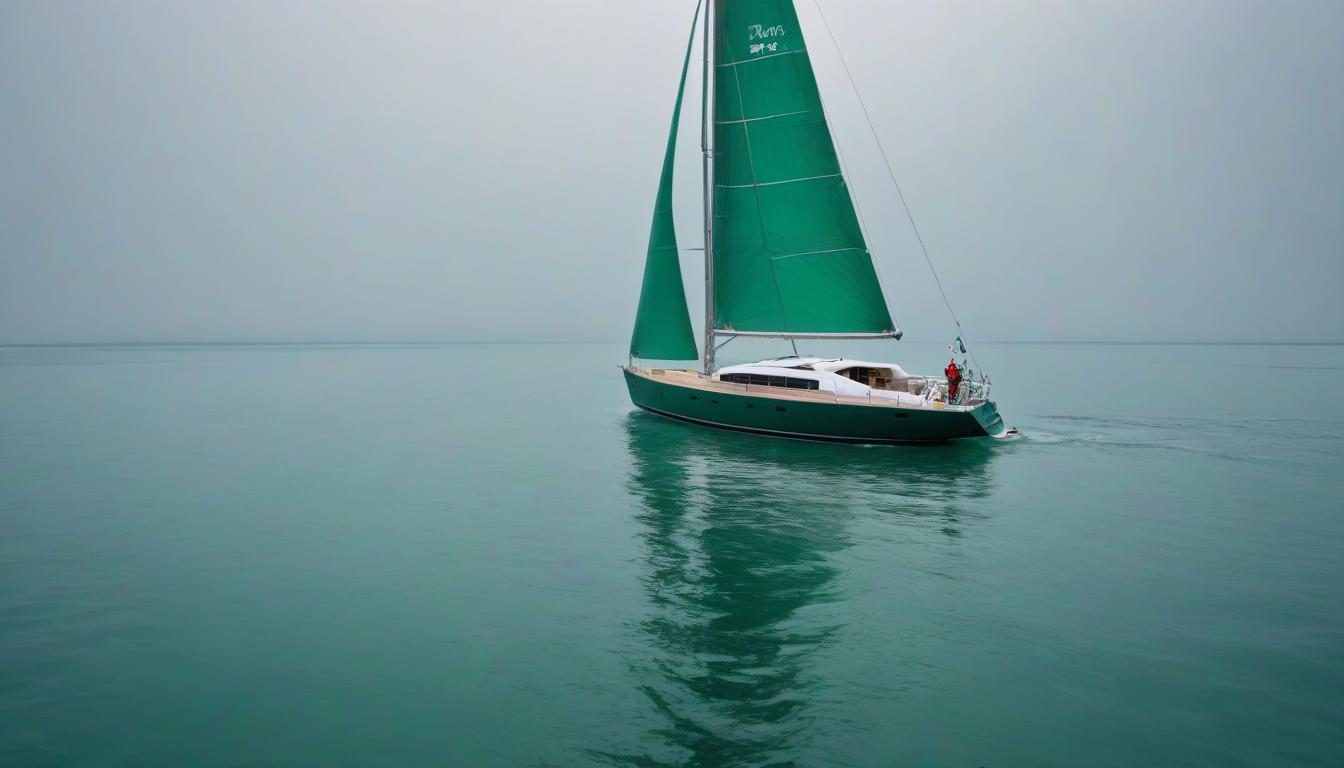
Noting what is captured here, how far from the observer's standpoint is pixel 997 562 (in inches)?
549

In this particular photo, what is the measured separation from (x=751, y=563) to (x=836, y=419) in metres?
12.8

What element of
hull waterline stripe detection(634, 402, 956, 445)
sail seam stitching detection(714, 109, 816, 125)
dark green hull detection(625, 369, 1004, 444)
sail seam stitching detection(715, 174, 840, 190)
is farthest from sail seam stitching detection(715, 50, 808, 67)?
hull waterline stripe detection(634, 402, 956, 445)

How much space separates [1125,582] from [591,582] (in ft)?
28.8

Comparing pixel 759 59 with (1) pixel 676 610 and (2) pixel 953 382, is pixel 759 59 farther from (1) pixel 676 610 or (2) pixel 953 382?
(1) pixel 676 610

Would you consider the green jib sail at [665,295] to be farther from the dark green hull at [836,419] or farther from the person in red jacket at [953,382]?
the person in red jacket at [953,382]

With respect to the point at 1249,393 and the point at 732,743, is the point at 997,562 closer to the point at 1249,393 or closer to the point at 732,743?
the point at 732,743

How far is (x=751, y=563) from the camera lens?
13602 mm

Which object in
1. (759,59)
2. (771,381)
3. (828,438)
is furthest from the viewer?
(759,59)

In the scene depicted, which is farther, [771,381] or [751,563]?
[771,381]

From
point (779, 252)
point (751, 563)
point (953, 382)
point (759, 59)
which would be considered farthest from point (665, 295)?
point (751, 563)

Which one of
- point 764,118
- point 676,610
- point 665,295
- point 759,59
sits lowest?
point 676,610

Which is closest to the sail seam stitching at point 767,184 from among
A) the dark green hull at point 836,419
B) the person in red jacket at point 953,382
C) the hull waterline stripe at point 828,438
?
the dark green hull at point 836,419

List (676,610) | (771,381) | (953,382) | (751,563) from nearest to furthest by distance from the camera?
(676,610)
(751,563)
(953,382)
(771,381)

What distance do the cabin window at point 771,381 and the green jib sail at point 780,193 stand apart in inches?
93.7
